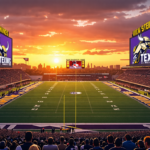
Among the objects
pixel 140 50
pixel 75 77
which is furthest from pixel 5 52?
pixel 75 77

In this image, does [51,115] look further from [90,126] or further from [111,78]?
[111,78]

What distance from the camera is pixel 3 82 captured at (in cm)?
5322

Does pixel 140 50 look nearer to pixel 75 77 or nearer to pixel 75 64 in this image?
pixel 75 64

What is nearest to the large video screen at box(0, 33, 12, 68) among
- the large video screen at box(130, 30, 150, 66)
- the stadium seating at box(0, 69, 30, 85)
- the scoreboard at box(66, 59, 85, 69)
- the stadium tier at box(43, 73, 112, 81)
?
the stadium seating at box(0, 69, 30, 85)

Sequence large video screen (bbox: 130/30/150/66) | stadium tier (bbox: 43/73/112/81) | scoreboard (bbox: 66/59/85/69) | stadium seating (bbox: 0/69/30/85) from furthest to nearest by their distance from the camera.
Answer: stadium tier (bbox: 43/73/112/81), scoreboard (bbox: 66/59/85/69), stadium seating (bbox: 0/69/30/85), large video screen (bbox: 130/30/150/66)

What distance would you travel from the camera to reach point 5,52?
56625 mm

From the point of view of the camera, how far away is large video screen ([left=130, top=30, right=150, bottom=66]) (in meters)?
49.9

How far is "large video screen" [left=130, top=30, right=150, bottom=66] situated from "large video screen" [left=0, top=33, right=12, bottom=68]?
134ft

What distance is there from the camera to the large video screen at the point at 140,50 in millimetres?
49875

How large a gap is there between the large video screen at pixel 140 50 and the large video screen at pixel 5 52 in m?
40.7

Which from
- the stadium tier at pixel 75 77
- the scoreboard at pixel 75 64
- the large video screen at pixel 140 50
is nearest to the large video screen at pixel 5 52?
the scoreboard at pixel 75 64

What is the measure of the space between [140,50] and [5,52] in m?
41.3

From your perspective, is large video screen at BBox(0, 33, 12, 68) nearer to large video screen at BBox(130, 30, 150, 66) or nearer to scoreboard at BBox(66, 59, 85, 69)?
scoreboard at BBox(66, 59, 85, 69)

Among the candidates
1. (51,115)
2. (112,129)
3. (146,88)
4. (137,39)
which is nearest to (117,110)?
(112,129)
